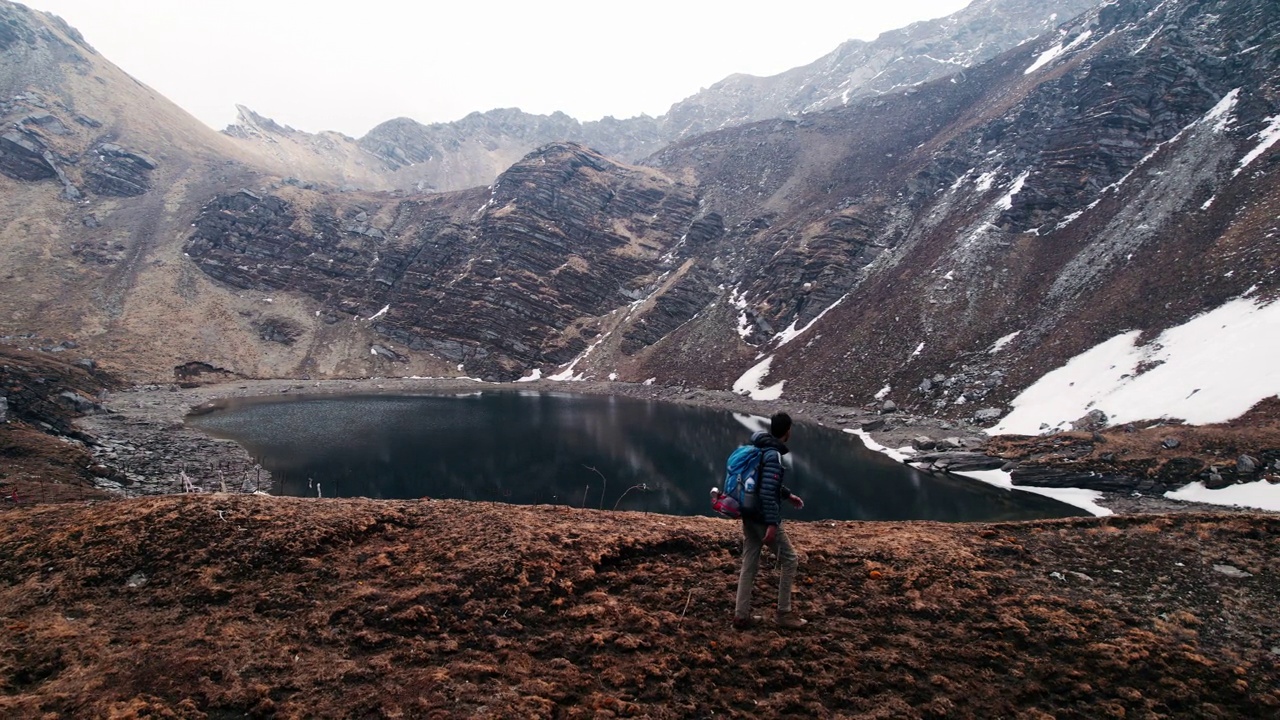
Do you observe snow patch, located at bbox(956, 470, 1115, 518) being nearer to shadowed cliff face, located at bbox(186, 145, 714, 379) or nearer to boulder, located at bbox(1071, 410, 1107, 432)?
boulder, located at bbox(1071, 410, 1107, 432)

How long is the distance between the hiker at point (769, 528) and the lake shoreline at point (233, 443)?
16798 mm

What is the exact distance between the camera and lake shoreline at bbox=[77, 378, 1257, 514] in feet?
95.0

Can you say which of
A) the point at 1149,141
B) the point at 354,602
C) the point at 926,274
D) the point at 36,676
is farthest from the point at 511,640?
the point at 1149,141

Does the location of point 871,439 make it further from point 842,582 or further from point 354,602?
point 354,602

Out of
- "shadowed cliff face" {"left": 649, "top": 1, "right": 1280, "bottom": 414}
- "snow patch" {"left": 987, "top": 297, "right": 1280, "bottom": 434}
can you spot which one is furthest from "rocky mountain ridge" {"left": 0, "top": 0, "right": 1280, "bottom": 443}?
"snow patch" {"left": 987, "top": 297, "right": 1280, "bottom": 434}

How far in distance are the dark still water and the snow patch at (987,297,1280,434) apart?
11.0m

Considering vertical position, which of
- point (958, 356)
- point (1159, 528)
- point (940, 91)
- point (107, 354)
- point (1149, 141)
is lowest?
point (107, 354)

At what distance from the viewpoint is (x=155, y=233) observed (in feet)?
353

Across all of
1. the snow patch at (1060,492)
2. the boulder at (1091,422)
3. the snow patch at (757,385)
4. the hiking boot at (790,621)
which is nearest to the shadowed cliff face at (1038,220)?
the snow patch at (757,385)

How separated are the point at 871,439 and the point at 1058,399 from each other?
45.5 ft

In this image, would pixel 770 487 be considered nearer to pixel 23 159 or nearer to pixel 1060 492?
pixel 1060 492

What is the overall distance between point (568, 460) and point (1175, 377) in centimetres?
4155

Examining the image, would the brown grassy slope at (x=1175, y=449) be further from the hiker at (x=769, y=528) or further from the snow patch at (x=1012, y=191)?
the snow patch at (x=1012, y=191)

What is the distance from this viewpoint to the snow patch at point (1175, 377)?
1184 inches
